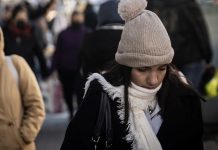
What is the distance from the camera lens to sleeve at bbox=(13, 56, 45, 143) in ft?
14.0

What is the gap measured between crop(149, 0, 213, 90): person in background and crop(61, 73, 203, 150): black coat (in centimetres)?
287

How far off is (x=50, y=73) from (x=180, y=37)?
3.66 meters

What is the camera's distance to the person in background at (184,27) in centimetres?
600

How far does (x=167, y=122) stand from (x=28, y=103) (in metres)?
1.49

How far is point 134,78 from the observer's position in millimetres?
3000

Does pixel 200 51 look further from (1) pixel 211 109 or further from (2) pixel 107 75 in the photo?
(2) pixel 107 75

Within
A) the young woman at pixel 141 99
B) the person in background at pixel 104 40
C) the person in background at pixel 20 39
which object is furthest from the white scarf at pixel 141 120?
the person in background at pixel 20 39

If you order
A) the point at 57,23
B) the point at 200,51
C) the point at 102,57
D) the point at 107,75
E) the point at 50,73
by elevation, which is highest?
the point at 107,75

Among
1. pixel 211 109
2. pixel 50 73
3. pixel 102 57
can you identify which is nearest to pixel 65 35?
pixel 50 73

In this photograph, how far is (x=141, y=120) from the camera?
3014mm

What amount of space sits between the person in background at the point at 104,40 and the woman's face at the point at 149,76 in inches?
81.4

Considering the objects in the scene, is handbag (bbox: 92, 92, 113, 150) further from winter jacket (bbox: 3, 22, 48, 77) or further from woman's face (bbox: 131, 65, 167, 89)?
winter jacket (bbox: 3, 22, 48, 77)

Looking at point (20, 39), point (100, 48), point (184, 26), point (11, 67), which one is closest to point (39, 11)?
point (20, 39)

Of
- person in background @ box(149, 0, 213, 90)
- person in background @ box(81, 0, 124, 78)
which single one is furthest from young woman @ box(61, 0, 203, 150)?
person in background @ box(149, 0, 213, 90)
